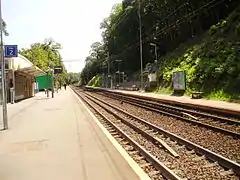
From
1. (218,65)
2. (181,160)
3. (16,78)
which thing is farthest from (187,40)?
(181,160)

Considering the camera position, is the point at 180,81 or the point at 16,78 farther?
the point at 16,78

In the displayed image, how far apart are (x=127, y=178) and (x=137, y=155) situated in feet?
9.62

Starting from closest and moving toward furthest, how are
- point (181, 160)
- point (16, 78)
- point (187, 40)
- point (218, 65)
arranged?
point (181, 160) < point (218, 65) < point (16, 78) < point (187, 40)

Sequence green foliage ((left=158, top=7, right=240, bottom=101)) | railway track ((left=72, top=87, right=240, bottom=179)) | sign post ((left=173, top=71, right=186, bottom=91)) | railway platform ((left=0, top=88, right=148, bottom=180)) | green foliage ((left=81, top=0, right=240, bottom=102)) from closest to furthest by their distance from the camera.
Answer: railway platform ((left=0, top=88, right=148, bottom=180))
railway track ((left=72, top=87, right=240, bottom=179))
green foliage ((left=158, top=7, right=240, bottom=101))
green foliage ((left=81, top=0, right=240, bottom=102))
sign post ((left=173, top=71, right=186, bottom=91))

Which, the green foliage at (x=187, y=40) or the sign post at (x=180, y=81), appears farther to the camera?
the sign post at (x=180, y=81)

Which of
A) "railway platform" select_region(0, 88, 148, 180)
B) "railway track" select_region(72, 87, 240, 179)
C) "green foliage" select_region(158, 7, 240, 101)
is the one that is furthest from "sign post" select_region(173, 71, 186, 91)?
"railway track" select_region(72, 87, 240, 179)

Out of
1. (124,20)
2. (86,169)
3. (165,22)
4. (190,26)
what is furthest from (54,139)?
(124,20)

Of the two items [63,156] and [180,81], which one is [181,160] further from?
[180,81]

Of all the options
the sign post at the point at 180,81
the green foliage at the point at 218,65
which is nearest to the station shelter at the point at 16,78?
the sign post at the point at 180,81

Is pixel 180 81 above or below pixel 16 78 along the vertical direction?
below

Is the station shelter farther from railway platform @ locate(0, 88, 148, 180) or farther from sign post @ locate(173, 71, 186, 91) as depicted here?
railway platform @ locate(0, 88, 148, 180)

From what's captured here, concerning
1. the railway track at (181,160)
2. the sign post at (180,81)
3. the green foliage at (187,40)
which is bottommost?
the railway track at (181,160)

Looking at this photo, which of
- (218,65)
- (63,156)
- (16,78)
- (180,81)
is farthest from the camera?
(16,78)

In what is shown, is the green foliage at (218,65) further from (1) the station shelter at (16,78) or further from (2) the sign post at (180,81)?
(1) the station shelter at (16,78)
